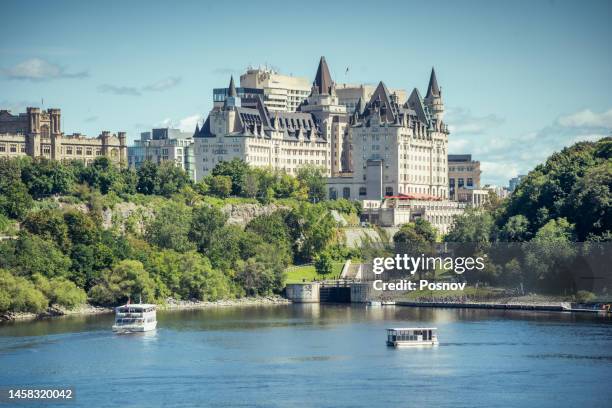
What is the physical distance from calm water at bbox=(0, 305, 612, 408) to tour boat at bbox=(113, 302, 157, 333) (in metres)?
1.45

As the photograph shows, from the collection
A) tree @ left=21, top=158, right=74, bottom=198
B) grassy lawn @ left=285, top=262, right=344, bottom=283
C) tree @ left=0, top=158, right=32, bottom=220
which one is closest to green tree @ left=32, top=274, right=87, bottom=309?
tree @ left=0, top=158, right=32, bottom=220

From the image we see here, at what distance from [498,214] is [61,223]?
188 ft

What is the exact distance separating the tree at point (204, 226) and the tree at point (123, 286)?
73.0 feet

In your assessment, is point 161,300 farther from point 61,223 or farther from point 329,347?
point 329,347

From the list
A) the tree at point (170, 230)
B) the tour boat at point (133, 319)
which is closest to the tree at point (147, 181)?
the tree at point (170, 230)

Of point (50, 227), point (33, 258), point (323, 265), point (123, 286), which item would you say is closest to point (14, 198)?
point (50, 227)

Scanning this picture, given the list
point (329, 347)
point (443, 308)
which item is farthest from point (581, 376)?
point (443, 308)

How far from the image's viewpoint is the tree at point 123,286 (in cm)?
15338

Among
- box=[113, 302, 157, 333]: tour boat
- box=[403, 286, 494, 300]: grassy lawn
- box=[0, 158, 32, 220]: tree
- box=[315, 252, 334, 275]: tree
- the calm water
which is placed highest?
box=[0, 158, 32, 220]: tree

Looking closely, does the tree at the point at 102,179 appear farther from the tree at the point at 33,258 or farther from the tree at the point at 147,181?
the tree at the point at 33,258

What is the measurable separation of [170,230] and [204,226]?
5.32m

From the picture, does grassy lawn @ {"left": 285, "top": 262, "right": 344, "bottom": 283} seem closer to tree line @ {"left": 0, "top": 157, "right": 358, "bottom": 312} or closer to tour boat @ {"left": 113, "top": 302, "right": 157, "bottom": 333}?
tree line @ {"left": 0, "top": 157, "right": 358, "bottom": 312}

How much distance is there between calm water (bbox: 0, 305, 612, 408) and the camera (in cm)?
9988

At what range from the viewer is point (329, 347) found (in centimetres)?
12281
